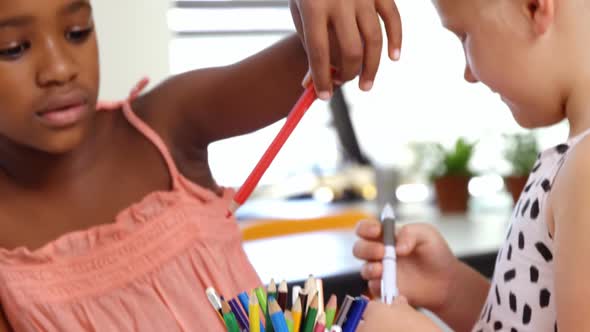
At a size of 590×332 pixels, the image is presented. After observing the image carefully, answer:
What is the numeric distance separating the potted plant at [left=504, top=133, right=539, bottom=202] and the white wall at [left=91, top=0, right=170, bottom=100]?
911 mm

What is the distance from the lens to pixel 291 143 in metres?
2.21

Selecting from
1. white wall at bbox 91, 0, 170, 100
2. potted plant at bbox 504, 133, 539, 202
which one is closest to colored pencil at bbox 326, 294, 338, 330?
white wall at bbox 91, 0, 170, 100

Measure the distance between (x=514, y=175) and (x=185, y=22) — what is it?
0.98 metres

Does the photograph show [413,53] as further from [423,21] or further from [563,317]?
[563,317]

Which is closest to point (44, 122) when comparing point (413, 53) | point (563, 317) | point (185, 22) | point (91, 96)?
point (91, 96)

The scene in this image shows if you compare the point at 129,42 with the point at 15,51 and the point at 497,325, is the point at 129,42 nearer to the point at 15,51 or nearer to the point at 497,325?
the point at 15,51

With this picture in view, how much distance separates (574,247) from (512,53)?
0.57 ft

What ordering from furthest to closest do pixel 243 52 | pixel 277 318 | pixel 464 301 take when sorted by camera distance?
pixel 243 52
pixel 464 301
pixel 277 318

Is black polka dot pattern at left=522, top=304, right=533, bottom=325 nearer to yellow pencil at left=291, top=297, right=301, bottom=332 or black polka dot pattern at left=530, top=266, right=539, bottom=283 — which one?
black polka dot pattern at left=530, top=266, right=539, bottom=283

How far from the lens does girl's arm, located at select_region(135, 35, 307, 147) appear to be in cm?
60

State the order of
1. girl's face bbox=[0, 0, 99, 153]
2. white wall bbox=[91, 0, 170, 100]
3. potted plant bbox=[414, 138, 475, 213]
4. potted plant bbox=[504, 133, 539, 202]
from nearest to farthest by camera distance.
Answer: girl's face bbox=[0, 0, 99, 153] < white wall bbox=[91, 0, 170, 100] < potted plant bbox=[504, 133, 539, 202] < potted plant bbox=[414, 138, 475, 213]

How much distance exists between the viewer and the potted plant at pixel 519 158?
1.77 metres

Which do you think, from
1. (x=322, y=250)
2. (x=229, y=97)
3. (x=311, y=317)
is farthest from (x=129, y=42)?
(x=311, y=317)

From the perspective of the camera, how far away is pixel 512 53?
610 mm
